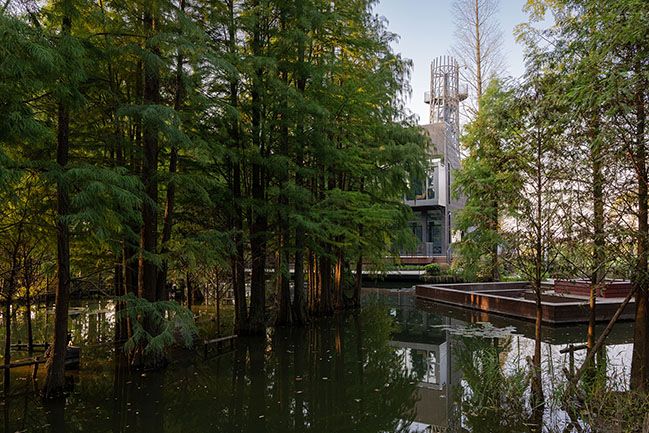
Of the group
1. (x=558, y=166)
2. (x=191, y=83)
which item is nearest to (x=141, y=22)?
(x=191, y=83)

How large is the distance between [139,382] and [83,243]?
11.1 feet

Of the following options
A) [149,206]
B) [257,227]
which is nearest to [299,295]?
[257,227]

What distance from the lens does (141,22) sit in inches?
379

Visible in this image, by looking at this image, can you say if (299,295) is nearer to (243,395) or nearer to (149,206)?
(149,206)

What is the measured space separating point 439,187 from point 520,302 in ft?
86.6

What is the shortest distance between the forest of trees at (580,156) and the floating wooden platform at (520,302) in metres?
2.76

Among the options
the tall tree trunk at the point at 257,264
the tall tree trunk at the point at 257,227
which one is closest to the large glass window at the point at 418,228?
the tall tree trunk at the point at 257,227

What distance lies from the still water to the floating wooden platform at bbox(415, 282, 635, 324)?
68cm

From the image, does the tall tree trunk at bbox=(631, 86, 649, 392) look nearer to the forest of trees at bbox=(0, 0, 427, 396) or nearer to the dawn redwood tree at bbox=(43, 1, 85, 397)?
the forest of trees at bbox=(0, 0, 427, 396)

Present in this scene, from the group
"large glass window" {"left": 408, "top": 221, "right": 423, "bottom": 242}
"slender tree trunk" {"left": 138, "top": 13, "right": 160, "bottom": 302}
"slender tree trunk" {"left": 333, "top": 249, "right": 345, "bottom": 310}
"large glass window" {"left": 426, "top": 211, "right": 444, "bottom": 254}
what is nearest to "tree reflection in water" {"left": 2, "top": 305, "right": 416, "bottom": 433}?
"slender tree trunk" {"left": 138, "top": 13, "right": 160, "bottom": 302}

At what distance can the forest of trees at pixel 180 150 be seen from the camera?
6.47m

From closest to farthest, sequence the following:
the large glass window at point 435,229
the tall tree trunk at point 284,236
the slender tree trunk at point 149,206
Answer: the slender tree trunk at point 149,206
the tall tree trunk at point 284,236
the large glass window at point 435,229

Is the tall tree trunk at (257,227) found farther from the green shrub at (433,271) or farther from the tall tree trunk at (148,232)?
the green shrub at (433,271)

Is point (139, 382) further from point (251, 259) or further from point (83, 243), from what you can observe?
point (251, 259)
